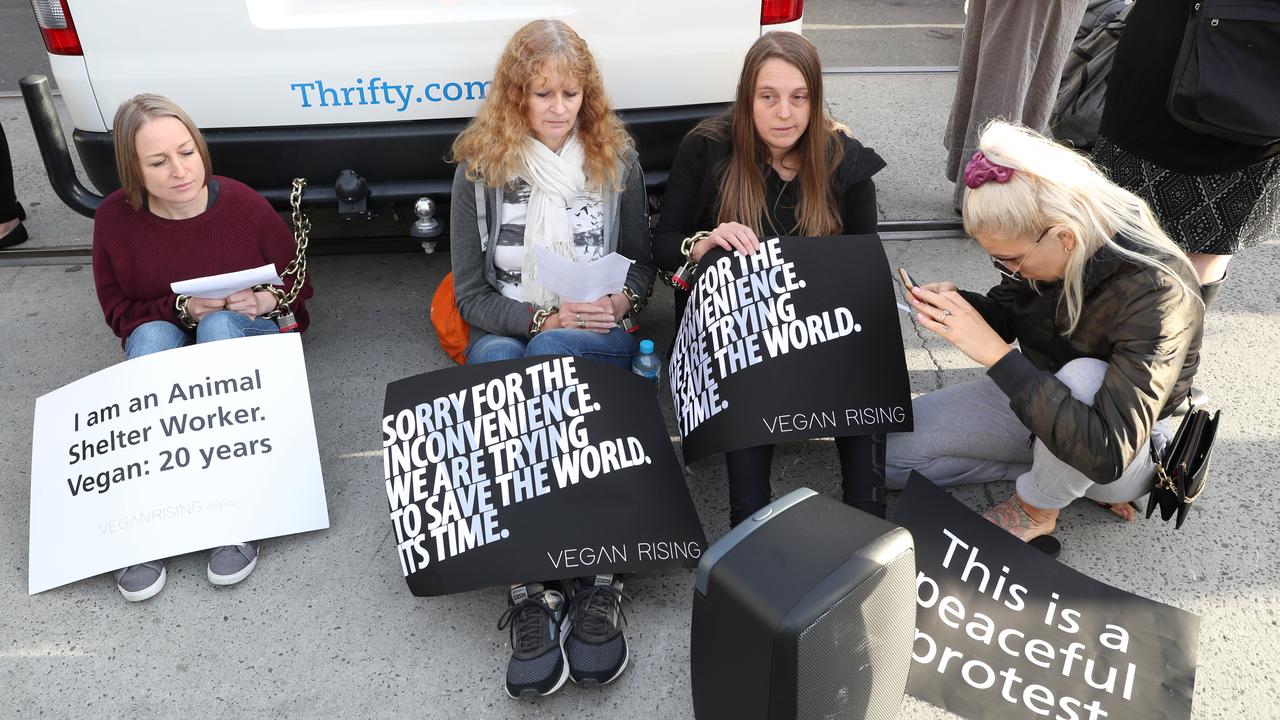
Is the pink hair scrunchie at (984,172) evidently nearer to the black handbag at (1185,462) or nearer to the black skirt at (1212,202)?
the black handbag at (1185,462)

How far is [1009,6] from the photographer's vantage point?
3.62m

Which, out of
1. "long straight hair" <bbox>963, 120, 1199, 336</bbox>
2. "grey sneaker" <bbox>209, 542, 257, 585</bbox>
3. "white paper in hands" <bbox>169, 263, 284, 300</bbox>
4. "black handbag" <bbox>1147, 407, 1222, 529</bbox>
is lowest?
"grey sneaker" <bbox>209, 542, 257, 585</bbox>

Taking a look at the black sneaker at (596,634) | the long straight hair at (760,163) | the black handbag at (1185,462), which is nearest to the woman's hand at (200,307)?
the black sneaker at (596,634)

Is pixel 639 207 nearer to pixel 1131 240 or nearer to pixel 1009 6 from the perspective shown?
pixel 1131 240

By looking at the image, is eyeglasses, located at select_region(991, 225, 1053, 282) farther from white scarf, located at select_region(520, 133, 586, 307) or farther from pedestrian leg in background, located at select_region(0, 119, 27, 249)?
pedestrian leg in background, located at select_region(0, 119, 27, 249)

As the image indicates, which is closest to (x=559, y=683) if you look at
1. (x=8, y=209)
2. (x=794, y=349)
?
(x=794, y=349)

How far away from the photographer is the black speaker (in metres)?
1.33

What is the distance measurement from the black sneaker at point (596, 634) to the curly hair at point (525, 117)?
1.22m

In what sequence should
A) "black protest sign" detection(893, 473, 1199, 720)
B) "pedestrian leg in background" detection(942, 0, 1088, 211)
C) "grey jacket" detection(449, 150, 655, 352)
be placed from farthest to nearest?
1. "pedestrian leg in background" detection(942, 0, 1088, 211)
2. "grey jacket" detection(449, 150, 655, 352)
3. "black protest sign" detection(893, 473, 1199, 720)

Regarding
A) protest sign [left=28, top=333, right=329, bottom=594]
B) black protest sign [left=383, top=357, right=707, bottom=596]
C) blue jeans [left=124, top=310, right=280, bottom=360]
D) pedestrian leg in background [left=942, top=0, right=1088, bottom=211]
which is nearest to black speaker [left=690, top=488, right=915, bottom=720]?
black protest sign [left=383, top=357, right=707, bottom=596]

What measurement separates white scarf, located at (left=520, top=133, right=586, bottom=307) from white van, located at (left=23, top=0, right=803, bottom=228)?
37 centimetres

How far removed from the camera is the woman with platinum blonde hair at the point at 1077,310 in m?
2.07

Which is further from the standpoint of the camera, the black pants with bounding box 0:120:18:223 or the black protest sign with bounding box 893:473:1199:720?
the black pants with bounding box 0:120:18:223

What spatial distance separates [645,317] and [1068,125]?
7.61ft
